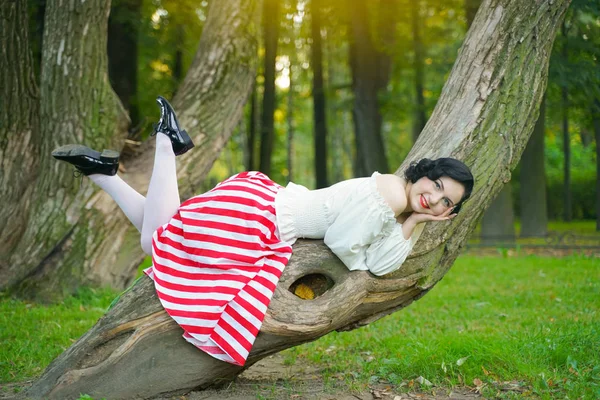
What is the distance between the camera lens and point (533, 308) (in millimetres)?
7457

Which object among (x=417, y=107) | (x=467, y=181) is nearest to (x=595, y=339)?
(x=467, y=181)

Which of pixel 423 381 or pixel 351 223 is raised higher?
pixel 351 223

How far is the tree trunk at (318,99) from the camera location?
17.7 metres

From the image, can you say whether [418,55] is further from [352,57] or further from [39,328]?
[39,328]

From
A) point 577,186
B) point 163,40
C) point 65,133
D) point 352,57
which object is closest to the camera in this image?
point 65,133

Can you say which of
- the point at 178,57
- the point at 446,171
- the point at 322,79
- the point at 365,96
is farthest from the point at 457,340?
the point at 322,79

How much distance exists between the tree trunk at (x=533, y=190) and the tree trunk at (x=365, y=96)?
3.43 metres

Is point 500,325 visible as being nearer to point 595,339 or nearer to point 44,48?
point 595,339

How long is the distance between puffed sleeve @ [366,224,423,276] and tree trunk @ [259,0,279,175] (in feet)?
40.1

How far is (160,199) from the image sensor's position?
173 inches

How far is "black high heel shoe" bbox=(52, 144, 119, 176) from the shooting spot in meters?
4.59

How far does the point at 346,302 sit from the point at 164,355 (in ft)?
4.08

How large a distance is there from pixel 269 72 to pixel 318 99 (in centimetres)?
207

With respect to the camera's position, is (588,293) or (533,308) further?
(588,293)
